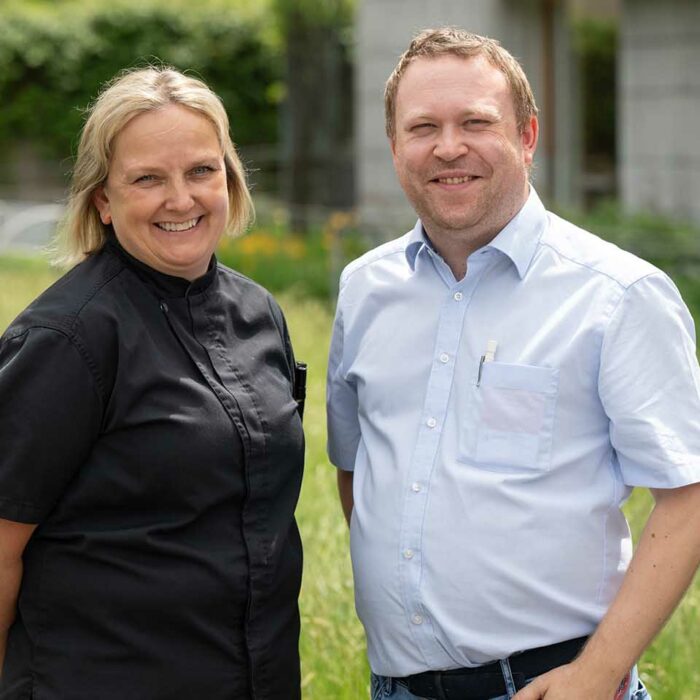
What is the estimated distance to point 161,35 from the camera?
26672 millimetres

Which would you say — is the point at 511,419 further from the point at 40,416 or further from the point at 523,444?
the point at 40,416

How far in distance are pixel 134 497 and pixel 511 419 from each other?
0.81 m

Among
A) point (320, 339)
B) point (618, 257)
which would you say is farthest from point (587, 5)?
point (618, 257)

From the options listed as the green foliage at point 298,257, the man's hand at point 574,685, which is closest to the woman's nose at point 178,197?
the man's hand at point 574,685

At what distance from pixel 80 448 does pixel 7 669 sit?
557 mm

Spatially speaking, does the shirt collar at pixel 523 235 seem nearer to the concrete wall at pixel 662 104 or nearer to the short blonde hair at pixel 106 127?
the short blonde hair at pixel 106 127

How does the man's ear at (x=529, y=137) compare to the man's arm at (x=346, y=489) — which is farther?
the man's arm at (x=346, y=489)

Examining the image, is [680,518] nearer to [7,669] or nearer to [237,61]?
[7,669]

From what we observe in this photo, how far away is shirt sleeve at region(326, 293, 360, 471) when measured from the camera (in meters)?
3.03

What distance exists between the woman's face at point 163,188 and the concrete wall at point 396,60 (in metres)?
10.5

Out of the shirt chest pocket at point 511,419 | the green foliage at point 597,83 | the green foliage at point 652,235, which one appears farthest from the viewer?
the green foliage at point 597,83

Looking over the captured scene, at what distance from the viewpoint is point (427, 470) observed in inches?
103

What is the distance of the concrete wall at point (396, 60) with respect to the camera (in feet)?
44.0

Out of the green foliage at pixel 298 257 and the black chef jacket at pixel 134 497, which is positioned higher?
the black chef jacket at pixel 134 497
